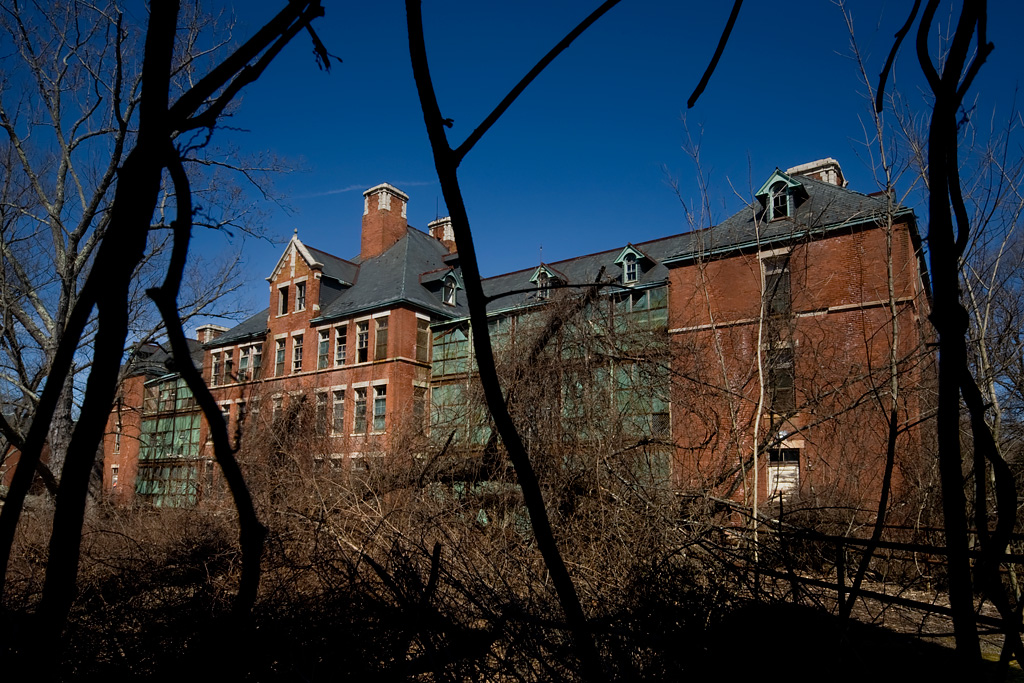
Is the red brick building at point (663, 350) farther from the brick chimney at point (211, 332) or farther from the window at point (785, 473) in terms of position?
the brick chimney at point (211, 332)

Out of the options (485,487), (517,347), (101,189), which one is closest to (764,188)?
(517,347)

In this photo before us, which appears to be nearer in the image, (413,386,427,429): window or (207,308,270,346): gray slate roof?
(413,386,427,429): window

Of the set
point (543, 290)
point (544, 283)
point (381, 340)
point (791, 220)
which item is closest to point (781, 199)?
point (791, 220)

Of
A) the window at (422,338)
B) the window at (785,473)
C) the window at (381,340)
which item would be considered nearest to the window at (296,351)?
the window at (381,340)

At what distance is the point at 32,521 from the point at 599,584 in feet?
33.2

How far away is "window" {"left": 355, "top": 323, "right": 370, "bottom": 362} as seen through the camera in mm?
27250

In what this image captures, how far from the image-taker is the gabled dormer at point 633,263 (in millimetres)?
22938

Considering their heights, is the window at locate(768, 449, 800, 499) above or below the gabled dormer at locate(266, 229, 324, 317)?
below

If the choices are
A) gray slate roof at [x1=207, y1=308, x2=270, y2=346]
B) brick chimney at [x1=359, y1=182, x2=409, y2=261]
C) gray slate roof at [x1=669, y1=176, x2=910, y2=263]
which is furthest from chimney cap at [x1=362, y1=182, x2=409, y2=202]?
gray slate roof at [x1=669, y1=176, x2=910, y2=263]

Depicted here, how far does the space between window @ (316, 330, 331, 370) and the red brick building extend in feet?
0.31

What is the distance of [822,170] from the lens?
21422 millimetres

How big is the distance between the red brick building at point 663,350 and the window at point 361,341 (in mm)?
72

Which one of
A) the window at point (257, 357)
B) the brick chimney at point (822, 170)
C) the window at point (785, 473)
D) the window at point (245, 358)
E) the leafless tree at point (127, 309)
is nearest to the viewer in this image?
the leafless tree at point (127, 309)

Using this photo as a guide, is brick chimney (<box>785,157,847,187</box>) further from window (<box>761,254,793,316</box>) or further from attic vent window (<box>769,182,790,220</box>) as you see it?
window (<box>761,254,793,316</box>)
